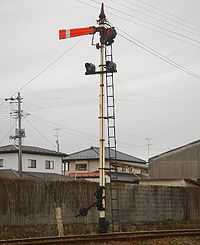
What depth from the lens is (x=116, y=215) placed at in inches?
842

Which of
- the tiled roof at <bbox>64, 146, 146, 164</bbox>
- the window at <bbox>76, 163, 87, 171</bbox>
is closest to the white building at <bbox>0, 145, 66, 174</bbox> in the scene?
the window at <bbox>76, 163, 87, 171</bbox>

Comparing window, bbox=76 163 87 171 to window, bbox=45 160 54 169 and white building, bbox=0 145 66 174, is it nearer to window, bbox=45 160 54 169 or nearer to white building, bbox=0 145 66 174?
white building, bbox=0 145 66 174

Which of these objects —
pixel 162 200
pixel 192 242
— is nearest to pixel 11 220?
pixel 192 242

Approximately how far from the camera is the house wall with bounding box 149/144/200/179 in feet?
127

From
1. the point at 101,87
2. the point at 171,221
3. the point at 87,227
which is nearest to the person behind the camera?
the point at 101,87

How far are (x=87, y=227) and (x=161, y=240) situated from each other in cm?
543

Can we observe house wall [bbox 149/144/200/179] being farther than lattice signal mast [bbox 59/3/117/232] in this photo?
Yes

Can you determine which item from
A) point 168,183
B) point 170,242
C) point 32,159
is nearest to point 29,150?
point 32,159

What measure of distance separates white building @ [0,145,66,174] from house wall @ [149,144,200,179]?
42.2ft

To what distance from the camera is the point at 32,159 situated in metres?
48.4

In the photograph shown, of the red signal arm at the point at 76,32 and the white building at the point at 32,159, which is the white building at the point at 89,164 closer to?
the white building at the point at 32,159

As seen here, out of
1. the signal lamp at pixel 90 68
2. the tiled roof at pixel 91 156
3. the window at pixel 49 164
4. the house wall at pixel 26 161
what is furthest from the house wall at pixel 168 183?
the tiled roof at pixel 91 156

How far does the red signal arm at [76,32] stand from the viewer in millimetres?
16875

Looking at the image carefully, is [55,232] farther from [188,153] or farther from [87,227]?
[188,153]
